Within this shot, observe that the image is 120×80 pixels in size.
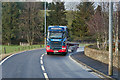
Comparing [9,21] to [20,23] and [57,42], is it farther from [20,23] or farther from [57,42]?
[57,42]

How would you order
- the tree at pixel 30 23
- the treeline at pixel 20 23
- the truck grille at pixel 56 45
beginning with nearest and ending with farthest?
1. the truck grille at pixel 56 45
2. the tree at pixel 30 23
3. the treeline at pixel 20 23

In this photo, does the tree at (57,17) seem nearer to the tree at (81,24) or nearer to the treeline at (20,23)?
the treeline at (20,23)

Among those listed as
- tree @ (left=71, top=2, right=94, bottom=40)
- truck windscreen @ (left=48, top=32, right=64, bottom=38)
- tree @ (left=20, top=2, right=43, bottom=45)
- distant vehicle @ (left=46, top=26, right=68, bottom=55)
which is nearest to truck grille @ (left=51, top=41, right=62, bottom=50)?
distant vehicle @ (left=46, top=26, right=68, bottom=55)

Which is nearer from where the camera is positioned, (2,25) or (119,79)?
(119,79)

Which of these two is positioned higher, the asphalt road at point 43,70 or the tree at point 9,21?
the tree at point 9,21

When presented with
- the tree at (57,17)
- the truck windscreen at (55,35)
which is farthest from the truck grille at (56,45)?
the tree at (57,17)

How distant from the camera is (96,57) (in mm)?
19281

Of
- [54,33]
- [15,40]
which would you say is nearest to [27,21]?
[15,40]

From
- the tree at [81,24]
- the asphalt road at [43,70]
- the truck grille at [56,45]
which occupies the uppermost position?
the tree at [81,24]

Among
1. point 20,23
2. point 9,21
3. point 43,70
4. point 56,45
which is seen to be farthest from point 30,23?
point 43,70

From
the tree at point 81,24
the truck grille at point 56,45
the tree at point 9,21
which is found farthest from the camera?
the tree at point 81,24

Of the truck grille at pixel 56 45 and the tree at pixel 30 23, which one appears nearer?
the truck grille at pixel 56 45

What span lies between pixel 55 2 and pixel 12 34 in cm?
2170

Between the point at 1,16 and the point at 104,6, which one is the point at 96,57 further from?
the point at 1,16
